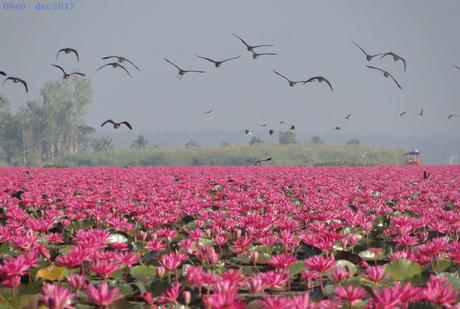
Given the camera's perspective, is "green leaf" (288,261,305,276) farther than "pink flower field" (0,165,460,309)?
Yes

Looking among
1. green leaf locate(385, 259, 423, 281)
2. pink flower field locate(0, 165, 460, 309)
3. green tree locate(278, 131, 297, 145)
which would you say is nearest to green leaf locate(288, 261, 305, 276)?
pink flower field locate(0, 165, 460, 309)

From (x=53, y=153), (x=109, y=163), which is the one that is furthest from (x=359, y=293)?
(x=53, y=153)

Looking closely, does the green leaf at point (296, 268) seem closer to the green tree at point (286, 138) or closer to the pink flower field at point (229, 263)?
the pink flower field at point (229, 263)

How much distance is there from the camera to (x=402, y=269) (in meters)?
4.29

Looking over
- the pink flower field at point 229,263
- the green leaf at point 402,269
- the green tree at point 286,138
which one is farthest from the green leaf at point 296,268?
the green tree at point 286,138

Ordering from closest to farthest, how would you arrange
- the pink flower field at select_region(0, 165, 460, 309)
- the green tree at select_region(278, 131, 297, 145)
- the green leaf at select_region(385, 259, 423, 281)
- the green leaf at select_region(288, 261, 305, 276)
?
the pink flower field at select_region(0, 165, 460, 309) < the green leaf at select_region(385, 259, 423, 281) < the green leaf at select_region(288, 261, 305, 276) < the green tree at select_region(278, 131, 297, 145)

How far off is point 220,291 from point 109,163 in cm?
7980

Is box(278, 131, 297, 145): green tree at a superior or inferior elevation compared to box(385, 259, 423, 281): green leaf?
superior

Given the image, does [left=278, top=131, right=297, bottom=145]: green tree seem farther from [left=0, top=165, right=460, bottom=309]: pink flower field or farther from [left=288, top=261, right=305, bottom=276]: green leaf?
[left=288, top=261, right=305, bottom=276]: green leaf

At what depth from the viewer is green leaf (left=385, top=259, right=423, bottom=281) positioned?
14.0 ft

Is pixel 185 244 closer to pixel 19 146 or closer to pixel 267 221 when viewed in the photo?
pixel 267 221

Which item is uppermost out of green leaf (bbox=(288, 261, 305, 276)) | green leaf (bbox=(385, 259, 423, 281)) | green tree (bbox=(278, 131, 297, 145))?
green tree (bbox=(278, 131, 297, 145))

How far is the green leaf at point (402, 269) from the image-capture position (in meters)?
4.25

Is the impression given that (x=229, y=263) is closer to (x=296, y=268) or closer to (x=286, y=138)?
(x=296, y=268)
